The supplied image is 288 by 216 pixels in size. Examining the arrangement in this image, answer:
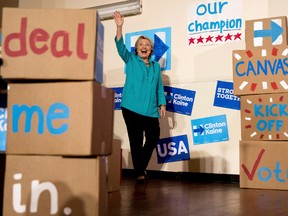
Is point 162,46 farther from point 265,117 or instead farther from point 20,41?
point 20,41

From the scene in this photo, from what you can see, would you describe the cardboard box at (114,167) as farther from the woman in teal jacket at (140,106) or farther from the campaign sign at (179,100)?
the campaign sign at (179,100)

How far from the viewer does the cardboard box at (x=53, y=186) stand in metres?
1.25

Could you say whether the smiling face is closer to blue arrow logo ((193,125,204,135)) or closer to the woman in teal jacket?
the woman in teal jacket

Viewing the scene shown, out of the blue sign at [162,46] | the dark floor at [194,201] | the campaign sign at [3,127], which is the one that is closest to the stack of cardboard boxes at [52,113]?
the campaign sign at [3,127]

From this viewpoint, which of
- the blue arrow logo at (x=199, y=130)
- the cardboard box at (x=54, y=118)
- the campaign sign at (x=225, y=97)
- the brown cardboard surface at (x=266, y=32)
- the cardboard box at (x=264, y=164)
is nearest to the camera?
the cardboard box at (x=54, y=118)

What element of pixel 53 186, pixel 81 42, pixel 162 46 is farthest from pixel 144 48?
pixel 53 186

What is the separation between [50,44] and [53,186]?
1.57 feet

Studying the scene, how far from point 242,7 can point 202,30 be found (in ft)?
1.25

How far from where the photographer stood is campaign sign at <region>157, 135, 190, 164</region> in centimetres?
334

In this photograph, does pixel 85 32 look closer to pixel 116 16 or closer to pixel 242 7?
pixel 116 16

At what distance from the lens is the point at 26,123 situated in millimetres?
1282

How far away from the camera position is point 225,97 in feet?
10.5

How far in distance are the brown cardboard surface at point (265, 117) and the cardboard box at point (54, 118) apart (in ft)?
5.42

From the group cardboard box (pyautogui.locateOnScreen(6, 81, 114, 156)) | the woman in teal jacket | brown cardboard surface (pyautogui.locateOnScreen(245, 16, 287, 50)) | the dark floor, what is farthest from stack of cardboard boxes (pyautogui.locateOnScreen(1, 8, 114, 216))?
brown cardboard surface (pyautogui.locateOnScreen(245, 16, 287, 50))
